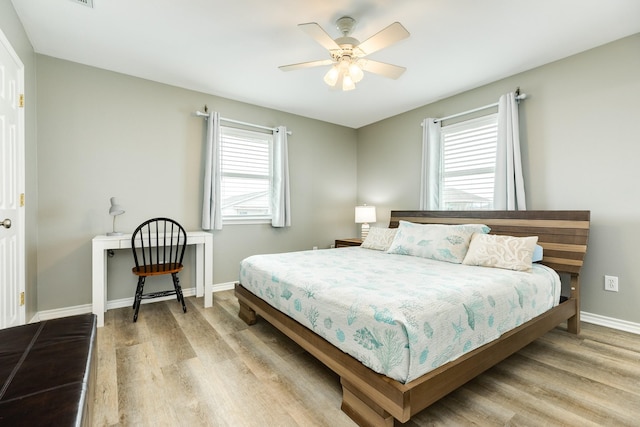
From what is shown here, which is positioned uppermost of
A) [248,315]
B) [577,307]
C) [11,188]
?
[11,188]

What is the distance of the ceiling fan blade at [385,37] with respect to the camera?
1.91 meters

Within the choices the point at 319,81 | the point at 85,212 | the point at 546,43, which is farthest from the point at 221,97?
the point at 546,43

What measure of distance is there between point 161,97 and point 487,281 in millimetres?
3682

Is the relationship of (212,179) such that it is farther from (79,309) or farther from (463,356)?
(463,356)

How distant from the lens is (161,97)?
11.2 feet

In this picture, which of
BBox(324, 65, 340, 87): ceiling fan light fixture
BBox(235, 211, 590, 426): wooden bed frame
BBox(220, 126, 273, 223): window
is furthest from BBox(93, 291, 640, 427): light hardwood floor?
BBox(324, 65, 340, 87): ceiling fan light fixture

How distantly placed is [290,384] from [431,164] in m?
3.09

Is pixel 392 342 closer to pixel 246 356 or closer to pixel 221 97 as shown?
pixel 246 356

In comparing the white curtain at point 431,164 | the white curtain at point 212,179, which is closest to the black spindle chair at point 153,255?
the white curtain at point 212,179

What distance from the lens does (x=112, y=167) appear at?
314 centimetres

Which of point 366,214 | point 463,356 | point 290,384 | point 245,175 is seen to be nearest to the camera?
point 463,356

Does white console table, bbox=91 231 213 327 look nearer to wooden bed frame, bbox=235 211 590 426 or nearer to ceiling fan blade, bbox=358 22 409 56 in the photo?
wooden bed frame, bbox=235 211 590 426

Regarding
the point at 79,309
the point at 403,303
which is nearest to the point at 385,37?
the point at 403,303

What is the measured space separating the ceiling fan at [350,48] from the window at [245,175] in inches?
67.4
